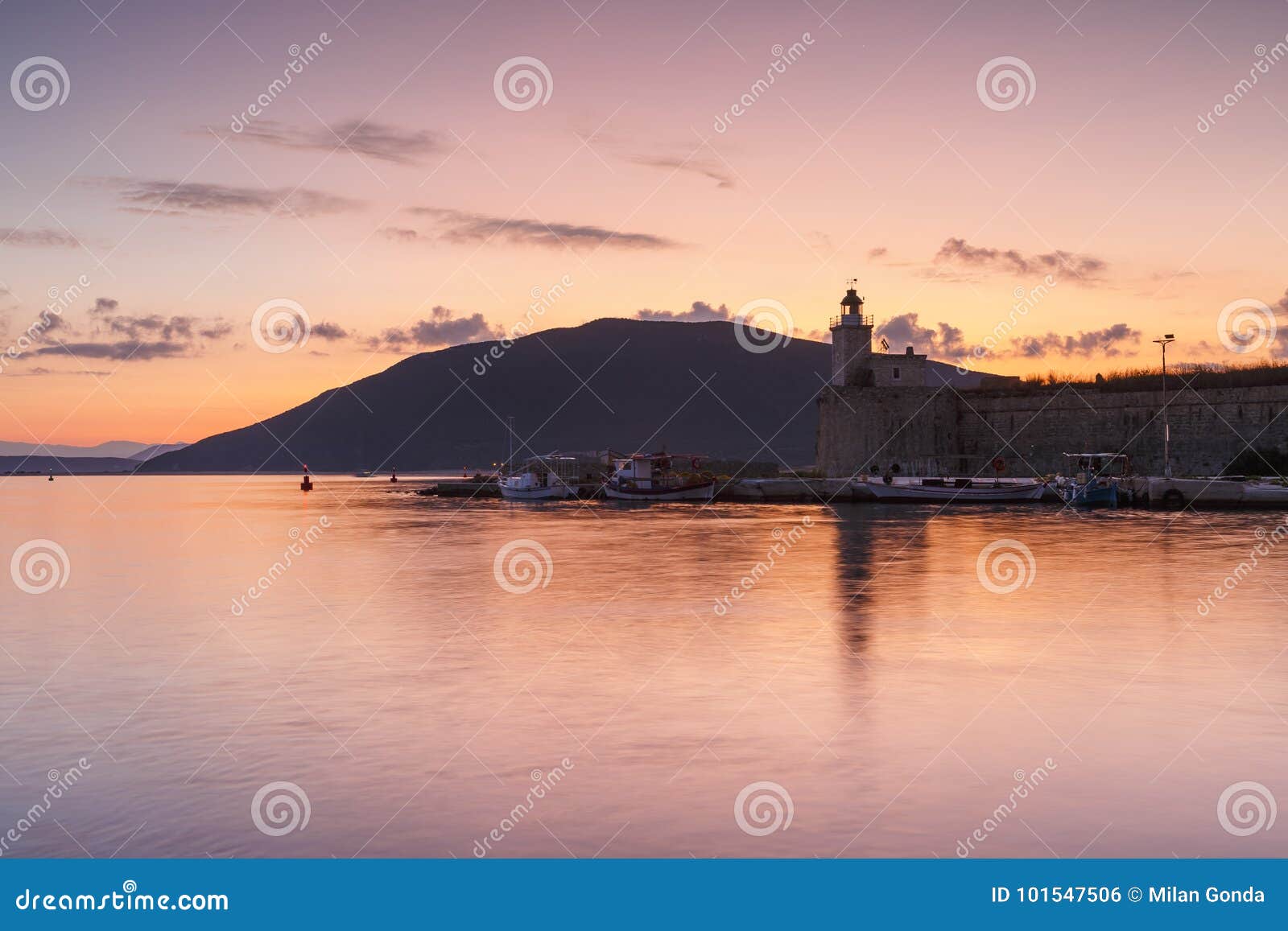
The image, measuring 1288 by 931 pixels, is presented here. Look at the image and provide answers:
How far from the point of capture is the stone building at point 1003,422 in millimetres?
54469

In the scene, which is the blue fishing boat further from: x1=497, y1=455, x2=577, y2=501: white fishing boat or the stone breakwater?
x1=497, y1=455, x2=577, y2=501: white fishing boat

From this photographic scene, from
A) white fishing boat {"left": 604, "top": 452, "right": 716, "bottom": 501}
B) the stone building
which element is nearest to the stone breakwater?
the stone building

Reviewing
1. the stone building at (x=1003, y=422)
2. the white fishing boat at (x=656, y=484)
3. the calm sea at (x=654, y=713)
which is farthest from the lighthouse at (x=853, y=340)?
Result: the calm sea at (x=654, y=713)

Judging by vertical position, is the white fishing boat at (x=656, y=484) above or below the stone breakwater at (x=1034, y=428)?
below

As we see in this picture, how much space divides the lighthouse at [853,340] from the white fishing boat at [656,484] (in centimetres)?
1074

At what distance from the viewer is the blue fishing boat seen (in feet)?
169

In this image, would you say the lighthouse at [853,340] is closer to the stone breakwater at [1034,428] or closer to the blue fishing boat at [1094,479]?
the stone breakwater at [1034,428]

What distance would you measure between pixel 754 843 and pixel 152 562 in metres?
27.1

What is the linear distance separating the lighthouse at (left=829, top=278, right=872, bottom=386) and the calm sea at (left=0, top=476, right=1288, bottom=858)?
43.9m

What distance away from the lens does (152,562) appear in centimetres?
2980

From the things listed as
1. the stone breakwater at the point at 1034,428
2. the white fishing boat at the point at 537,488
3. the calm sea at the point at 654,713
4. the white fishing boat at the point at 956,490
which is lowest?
the calm sea at the point at 654,713

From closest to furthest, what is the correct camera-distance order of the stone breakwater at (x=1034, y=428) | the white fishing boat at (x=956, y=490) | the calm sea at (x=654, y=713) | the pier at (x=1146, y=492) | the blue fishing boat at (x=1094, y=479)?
the calm sea at (x=654, y=713) → the pier at (x=1146, y=492) → the blue fishing boat at (x=1094, y=479) → the stone breakwater at (x=1034, y=428) → the white fishing boat at (x=956, y=490)

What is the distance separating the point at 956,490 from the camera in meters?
57.1

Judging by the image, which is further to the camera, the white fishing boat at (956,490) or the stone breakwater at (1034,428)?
the white fishing boat at (956,490)
